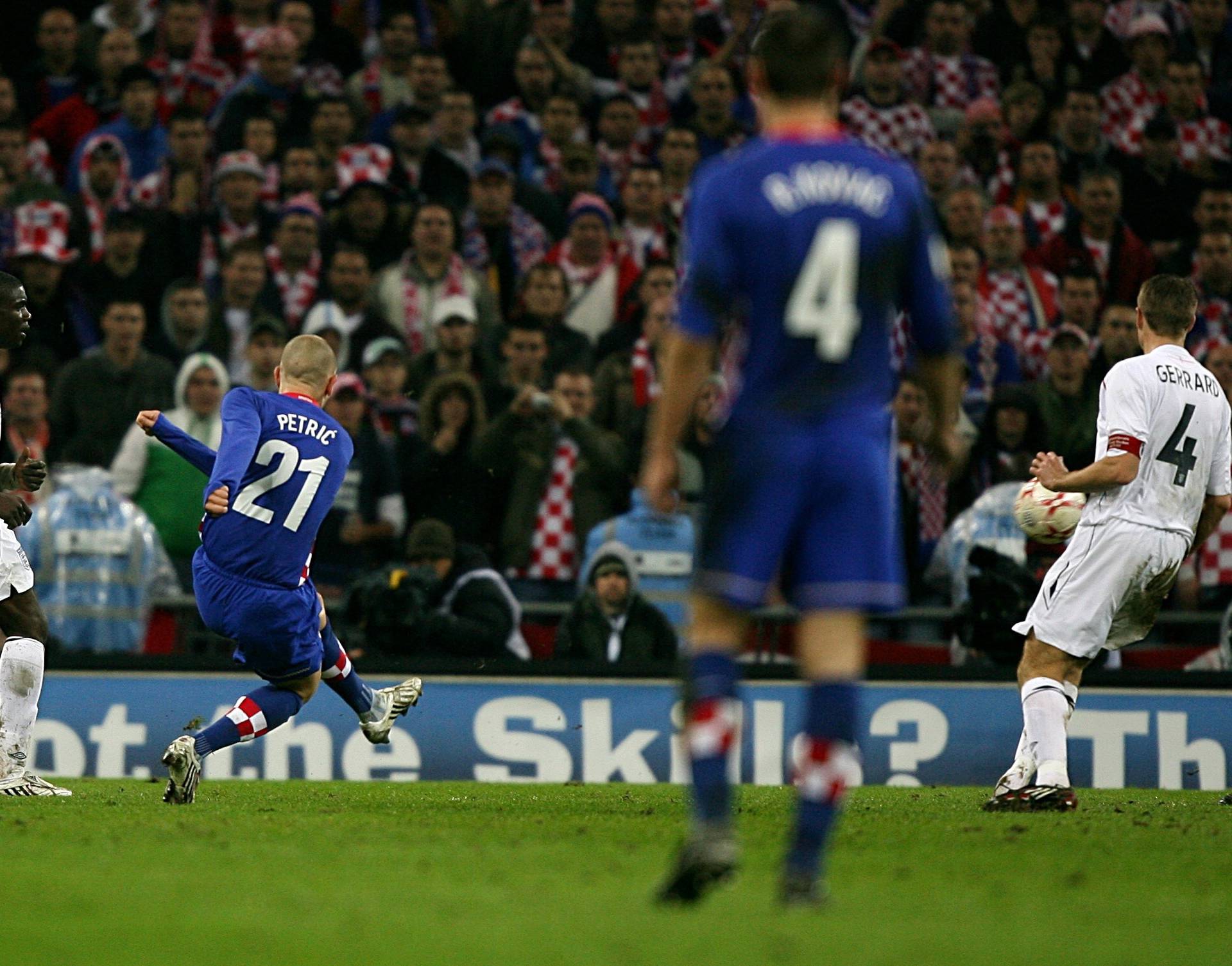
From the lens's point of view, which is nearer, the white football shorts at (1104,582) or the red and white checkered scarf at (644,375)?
the white football shorts at (1104,582)

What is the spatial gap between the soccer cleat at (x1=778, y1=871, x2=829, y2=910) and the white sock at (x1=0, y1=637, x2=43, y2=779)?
452 cm

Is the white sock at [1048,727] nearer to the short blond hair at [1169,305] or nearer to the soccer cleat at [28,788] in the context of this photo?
the short blond hair at [1169,305]

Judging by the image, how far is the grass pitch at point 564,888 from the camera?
13.5 ft

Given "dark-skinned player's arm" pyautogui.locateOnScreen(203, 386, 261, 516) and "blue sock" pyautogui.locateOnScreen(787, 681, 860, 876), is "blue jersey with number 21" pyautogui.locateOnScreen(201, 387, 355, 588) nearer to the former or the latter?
"dark-skinned player's arm" pyautogui.locateOnScreen(203, 386, 261, 516)

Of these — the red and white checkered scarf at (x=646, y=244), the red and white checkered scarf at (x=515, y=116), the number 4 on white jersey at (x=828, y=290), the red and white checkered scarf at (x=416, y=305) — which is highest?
the red and white checkered scarf at (x=515, y=116)

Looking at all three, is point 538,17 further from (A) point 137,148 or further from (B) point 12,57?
(B) point 12,57

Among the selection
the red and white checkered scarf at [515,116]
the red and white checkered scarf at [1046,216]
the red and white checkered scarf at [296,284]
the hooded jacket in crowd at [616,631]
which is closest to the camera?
the hooded jacket in crowd at [616,631]

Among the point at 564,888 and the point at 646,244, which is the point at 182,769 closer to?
the point at 564,888

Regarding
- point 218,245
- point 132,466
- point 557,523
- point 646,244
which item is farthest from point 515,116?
point 132,466

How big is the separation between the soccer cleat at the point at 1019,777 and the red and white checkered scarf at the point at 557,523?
4.83m

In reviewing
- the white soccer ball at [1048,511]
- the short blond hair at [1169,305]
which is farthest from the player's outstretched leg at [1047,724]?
the short blond hair at [1169,305]

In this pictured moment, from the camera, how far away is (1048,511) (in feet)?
26.9

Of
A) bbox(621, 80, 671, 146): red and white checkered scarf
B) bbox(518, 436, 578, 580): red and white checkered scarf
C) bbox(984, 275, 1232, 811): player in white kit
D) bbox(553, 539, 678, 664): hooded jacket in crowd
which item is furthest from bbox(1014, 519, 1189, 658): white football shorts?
bbox(621, 80, 671, 146): red and white checkered scarf

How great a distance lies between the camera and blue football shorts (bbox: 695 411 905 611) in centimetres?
475
